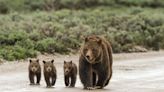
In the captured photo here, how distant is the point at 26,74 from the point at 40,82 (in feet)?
8.15

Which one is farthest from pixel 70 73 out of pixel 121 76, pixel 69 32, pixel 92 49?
pixel 69 32

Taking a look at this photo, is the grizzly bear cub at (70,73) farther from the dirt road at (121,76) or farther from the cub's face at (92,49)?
the cub's face at (92,49)

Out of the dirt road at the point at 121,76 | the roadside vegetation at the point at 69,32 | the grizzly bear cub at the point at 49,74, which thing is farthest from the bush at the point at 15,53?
the grizzly bear cub at the point at 49,74

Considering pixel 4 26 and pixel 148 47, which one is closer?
pixel 4 26

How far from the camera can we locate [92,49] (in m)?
15.0

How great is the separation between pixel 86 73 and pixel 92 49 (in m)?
0.62

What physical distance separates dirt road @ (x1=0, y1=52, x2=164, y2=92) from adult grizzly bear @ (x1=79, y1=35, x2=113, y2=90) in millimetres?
287

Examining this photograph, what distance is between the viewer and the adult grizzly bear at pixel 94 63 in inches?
591

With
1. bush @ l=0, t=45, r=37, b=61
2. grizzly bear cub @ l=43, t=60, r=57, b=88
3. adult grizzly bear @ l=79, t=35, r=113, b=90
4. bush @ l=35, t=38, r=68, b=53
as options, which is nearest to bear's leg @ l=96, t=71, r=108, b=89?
adult grizzly bear @ l=79, t=35, r=113, b=90

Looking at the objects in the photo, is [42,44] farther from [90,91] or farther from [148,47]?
[90,91]

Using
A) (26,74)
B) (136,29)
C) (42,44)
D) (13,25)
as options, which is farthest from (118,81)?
(136,29)

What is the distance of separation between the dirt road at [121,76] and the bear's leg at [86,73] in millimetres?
206

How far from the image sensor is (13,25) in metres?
30.9

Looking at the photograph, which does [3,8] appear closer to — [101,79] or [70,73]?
[70,73]
